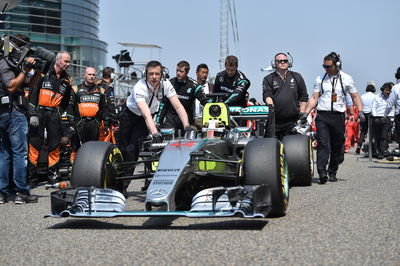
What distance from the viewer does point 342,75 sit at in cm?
1046

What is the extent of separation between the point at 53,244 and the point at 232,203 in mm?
1434

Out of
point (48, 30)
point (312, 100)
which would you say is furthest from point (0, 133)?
point (48, 30)

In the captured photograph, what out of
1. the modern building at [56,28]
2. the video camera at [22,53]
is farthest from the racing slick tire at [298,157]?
the modern building at [56,28]

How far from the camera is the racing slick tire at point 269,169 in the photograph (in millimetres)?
6035

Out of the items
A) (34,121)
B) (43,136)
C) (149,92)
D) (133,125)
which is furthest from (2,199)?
(43,136)

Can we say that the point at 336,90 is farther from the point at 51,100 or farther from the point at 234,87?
the point at 51,100

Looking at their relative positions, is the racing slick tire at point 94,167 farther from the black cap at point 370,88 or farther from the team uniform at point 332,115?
the black cap at point 370,88

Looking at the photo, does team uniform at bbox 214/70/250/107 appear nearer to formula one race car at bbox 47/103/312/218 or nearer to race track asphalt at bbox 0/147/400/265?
formula one race car at bbox 47/103/312/218

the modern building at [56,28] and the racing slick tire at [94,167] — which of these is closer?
the racing slick tire at [94,167]

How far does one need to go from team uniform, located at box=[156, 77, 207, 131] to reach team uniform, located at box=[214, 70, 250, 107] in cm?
A: 45

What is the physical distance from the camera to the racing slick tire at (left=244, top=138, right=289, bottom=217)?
238 inches

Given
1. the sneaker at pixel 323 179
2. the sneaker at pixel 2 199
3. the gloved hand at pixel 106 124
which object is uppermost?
the gloved hand at pixel 106 124

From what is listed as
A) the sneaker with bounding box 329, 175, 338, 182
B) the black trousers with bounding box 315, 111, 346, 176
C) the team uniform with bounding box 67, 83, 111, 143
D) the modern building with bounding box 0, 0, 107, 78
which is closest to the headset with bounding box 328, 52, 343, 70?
the black trousers with bounding box 315, 111, 346, 176

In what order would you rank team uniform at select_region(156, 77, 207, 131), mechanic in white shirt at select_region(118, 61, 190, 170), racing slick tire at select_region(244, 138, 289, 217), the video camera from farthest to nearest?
team uniform at select_region(156, 77, 207, 131), mechanic in white shirt at select_region(118, 61, 190, 170), the video camera, racing slick tire at select_region(244, 138, 289, 217)
